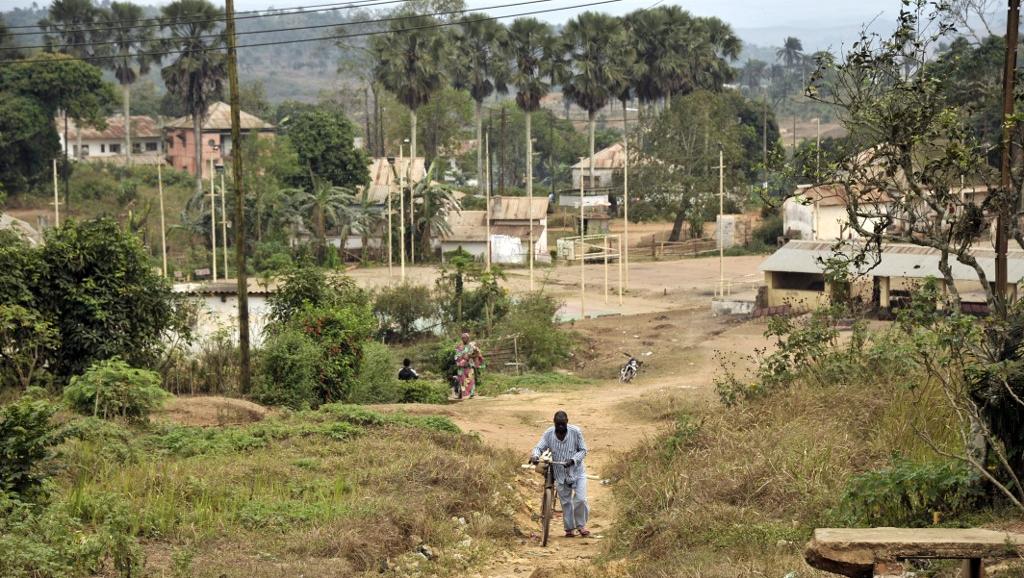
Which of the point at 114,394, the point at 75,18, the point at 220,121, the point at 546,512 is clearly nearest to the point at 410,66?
the point at 220,121

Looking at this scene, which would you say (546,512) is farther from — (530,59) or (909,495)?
(530,59)

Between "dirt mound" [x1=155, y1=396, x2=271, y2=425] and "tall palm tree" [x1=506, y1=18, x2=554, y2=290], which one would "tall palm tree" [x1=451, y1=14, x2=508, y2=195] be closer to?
"tall palm tree" [x1=506, y1=18, x2=554, y2=290]

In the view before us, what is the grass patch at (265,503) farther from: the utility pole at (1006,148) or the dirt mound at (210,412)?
the utility pole at (1006,148)

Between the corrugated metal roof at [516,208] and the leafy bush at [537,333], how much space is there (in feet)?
85.6

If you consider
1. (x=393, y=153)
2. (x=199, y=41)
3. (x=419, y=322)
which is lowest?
(x=419, y=322)

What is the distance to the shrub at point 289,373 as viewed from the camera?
19.8m

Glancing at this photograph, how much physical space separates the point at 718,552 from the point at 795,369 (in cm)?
717

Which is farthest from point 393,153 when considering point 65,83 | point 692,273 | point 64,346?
point 64,346

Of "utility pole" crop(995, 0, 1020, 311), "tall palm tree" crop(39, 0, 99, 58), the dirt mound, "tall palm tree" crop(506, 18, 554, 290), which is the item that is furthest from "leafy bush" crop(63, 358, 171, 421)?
"tall palm tree" crop(39, 0, 99, 58)

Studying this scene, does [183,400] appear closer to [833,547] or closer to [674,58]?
[833,547]

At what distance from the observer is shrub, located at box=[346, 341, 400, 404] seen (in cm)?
2092

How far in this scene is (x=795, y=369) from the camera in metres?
16.6

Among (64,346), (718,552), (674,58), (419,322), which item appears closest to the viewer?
(718,552)

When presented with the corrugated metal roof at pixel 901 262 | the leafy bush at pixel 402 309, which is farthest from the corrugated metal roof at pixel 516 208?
the leafy bush at pixel 402 309
